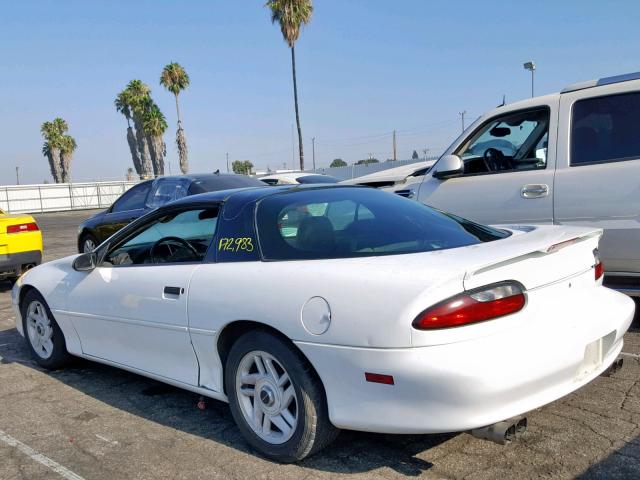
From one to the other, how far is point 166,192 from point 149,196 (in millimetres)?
399

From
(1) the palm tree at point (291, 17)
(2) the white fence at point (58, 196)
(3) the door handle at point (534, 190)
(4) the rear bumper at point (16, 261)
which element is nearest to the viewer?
(3) the door handle at point (534, 190)

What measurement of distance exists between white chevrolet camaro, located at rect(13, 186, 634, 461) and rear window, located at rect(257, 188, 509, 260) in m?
0.01

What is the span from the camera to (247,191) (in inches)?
152

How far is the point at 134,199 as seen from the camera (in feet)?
31.6

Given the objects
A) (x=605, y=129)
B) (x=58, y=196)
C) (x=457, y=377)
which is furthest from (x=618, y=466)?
(x=58, y=196)

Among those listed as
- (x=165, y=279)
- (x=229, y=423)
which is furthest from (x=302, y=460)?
(x=165, y=279)

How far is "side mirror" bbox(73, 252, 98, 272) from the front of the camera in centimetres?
437

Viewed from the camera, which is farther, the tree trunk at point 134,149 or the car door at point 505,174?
the tree trunk at point 134,149

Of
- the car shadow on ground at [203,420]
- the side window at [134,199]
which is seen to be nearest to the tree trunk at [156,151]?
the side window at [134,199]

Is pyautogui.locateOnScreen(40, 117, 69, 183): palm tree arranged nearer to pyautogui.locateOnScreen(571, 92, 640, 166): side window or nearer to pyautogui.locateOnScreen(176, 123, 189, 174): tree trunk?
pyautogui.locateOnScreen(176, 123, 189, 174): tree trunk

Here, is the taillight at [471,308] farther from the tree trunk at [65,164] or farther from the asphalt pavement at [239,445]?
the tree trunk at [65,164]

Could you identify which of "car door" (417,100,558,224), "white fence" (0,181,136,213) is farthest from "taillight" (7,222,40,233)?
"white fence" (0,181,136,213)

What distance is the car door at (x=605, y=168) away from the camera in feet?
15.5

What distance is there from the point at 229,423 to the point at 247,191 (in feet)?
4.64
